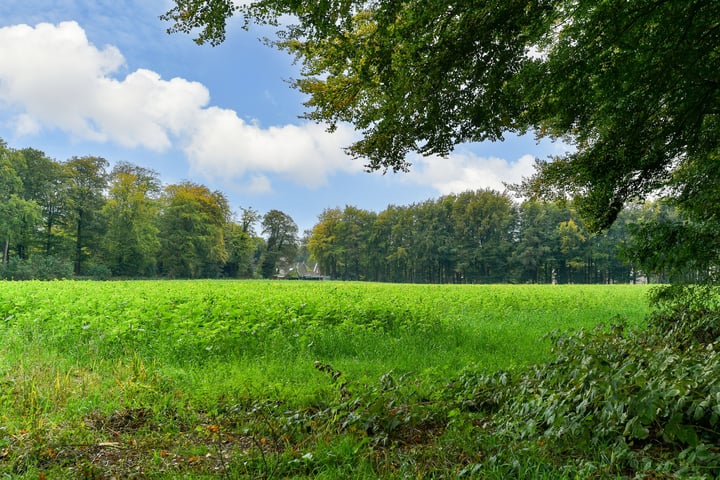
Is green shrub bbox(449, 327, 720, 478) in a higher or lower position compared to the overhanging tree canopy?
lower

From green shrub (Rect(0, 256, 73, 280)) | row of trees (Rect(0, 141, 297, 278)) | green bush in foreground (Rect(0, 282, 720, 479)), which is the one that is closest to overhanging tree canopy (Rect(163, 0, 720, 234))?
green bush in foreground (Rect(0, 282, 720, 479))

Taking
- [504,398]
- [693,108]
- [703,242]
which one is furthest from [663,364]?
[693,108]

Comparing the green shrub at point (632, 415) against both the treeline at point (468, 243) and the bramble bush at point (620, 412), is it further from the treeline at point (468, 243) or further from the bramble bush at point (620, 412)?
the treeline at point (468, 243)

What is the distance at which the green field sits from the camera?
10.2ft

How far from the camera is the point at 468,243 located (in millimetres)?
67562

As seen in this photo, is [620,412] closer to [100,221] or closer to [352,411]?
[352,411]

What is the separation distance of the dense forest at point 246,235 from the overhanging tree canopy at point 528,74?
30234 mm

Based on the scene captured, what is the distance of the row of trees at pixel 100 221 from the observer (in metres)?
39.0

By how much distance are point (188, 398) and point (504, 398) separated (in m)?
3.71

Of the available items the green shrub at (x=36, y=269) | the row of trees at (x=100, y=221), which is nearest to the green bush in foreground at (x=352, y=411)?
the green shrub at (x=36, y=269)

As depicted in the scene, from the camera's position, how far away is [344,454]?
3.12 metres

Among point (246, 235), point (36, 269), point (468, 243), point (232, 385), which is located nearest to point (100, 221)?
point (36, 269)

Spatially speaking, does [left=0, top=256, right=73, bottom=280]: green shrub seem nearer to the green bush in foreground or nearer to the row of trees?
the row of trees

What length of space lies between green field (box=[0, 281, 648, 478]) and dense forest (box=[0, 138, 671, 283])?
29.8m
